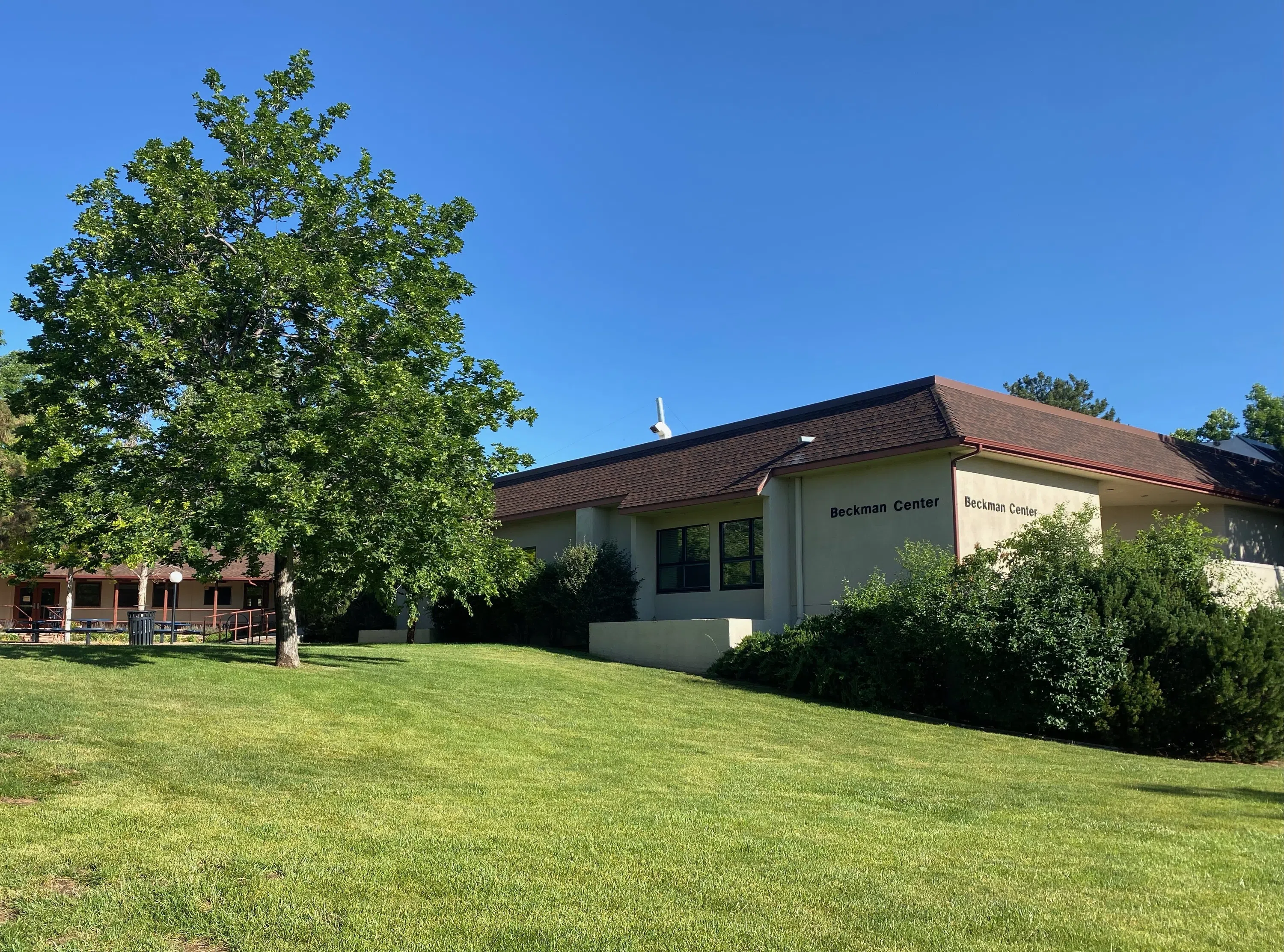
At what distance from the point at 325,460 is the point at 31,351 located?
5183mm

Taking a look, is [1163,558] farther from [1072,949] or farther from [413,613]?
[1072,949]

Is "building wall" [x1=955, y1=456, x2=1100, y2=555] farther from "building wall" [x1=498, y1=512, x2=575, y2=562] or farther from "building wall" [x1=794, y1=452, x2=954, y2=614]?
"building wall" [x1=498, y1=512, x2=575, y2=562]

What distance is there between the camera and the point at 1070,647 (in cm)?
1575

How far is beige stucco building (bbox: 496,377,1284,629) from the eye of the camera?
847 inches

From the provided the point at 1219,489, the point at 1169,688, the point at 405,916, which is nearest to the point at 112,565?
the point at 405,916

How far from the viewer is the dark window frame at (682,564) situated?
2652 cm

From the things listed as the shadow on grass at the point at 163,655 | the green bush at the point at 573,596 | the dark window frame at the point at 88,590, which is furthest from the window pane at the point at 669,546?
the dark window frame at the point at 88,590

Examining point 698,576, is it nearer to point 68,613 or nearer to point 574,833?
point 574,833

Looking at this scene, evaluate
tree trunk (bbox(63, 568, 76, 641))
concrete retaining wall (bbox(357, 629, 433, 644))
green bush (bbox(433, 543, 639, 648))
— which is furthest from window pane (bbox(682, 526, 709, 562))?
tree trunk (bbox(63, 568, 76, 641))

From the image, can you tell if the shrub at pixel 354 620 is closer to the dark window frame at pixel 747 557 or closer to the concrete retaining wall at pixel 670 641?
the concrete retaining wall at pixel 670 641

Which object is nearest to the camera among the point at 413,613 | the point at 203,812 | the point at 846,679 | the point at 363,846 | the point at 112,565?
the point at 363,846

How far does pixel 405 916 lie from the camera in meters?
5.43

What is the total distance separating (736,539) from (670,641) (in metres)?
3.39

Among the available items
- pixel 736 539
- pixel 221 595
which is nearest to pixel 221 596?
pixel 221 595
